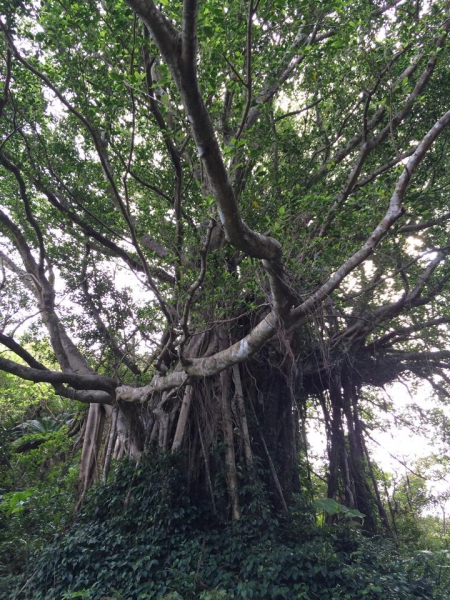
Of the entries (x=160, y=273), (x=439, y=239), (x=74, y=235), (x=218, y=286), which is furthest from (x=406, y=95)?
(x=74, y=235)

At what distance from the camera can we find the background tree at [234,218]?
12.1ft

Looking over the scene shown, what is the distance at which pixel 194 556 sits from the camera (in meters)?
4.10

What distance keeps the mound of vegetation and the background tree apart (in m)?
0.39

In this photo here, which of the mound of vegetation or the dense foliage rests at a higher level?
the dense foliage

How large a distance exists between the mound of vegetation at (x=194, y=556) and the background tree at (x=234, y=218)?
39 cm

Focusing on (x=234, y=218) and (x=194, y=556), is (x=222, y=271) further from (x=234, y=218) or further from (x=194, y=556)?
(x=194, y=556)

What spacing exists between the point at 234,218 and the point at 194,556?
11.6 ft

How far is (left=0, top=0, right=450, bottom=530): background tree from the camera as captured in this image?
368 centimetres

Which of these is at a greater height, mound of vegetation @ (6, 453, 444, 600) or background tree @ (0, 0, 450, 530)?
background tree @ (0, 0, 450, 530)

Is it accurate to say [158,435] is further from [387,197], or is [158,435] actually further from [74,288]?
[387,197]

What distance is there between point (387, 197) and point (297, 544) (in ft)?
12.4

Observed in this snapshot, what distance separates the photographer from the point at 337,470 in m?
6.59

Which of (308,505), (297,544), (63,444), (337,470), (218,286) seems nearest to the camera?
(297,544)

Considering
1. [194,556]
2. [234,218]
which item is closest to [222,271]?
[234,218]
